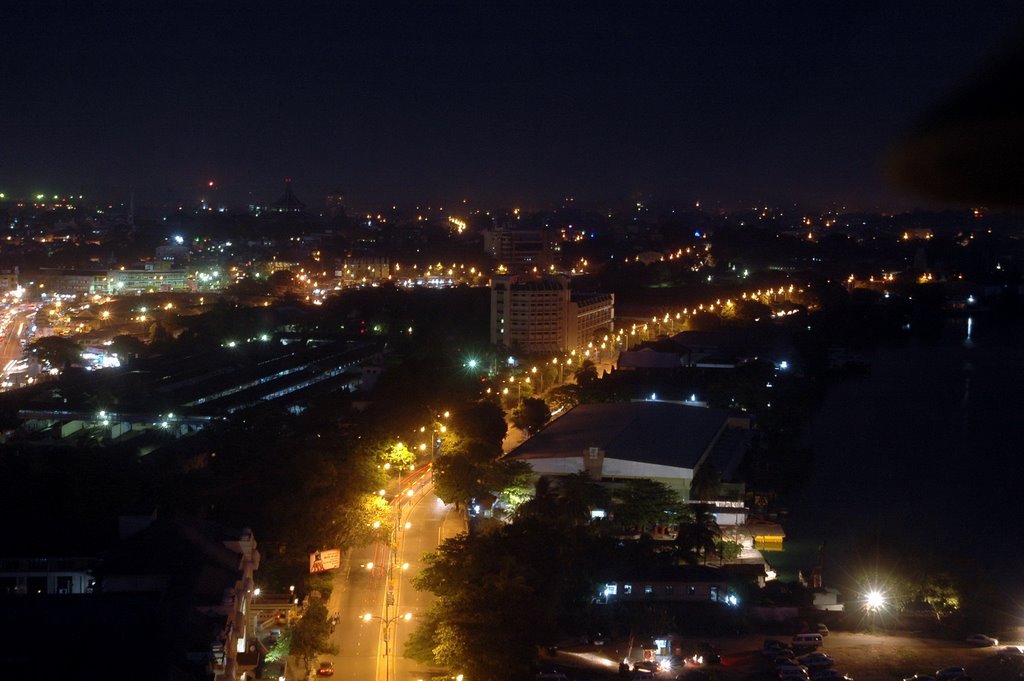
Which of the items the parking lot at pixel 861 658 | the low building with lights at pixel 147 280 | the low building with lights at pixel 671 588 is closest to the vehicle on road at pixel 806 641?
the parking lot at pixel 861 658

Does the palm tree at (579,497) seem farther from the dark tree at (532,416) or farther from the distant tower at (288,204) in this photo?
the distant tower at (288,204)

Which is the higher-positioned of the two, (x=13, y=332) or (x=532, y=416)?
(x=13, y=332)

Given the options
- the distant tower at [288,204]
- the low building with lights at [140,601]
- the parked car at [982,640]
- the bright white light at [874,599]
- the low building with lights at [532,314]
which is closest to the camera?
the low building with lights at [140,601]

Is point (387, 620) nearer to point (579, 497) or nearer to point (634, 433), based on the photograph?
point (579, 497)

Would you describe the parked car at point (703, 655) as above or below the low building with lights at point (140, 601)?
below

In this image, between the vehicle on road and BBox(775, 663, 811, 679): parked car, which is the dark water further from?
BBox(775, 663, 811, 679): parked car

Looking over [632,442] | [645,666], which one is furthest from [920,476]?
[645,666]
